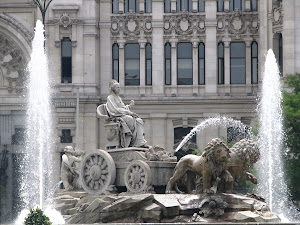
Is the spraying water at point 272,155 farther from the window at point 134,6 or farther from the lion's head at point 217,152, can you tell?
the lion's head at point 217,152

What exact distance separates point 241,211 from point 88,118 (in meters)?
39.4

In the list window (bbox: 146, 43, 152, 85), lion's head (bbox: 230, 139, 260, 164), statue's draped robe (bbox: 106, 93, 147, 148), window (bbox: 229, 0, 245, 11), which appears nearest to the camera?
lion's head (bbox: 230, 139, 260, 164)

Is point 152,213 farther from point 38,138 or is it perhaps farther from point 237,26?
point 237,26

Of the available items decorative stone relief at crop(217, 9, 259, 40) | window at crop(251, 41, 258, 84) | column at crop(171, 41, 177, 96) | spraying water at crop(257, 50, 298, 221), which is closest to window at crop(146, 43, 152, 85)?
column at crop(171, 41, 177, 96)

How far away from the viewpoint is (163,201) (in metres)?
29.7

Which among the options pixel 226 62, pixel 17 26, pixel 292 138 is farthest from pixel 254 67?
pixel 292 138

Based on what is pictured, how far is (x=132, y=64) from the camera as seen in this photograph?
70375 millimetres

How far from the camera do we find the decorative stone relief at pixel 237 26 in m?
69.8

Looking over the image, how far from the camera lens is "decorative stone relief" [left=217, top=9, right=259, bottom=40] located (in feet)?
229

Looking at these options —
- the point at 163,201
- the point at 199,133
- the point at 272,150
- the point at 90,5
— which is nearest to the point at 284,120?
the point at 272,150

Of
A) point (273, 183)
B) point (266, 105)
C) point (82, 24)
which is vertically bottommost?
point (273, 183)

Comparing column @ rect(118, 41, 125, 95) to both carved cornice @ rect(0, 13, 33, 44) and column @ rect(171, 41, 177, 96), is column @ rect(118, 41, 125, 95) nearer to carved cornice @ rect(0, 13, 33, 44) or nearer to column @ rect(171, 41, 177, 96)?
column @ rect(171, 41, 177, 96)

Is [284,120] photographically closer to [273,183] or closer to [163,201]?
[273,183]

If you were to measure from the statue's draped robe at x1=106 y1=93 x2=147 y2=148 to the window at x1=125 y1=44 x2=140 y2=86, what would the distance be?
36.8m
